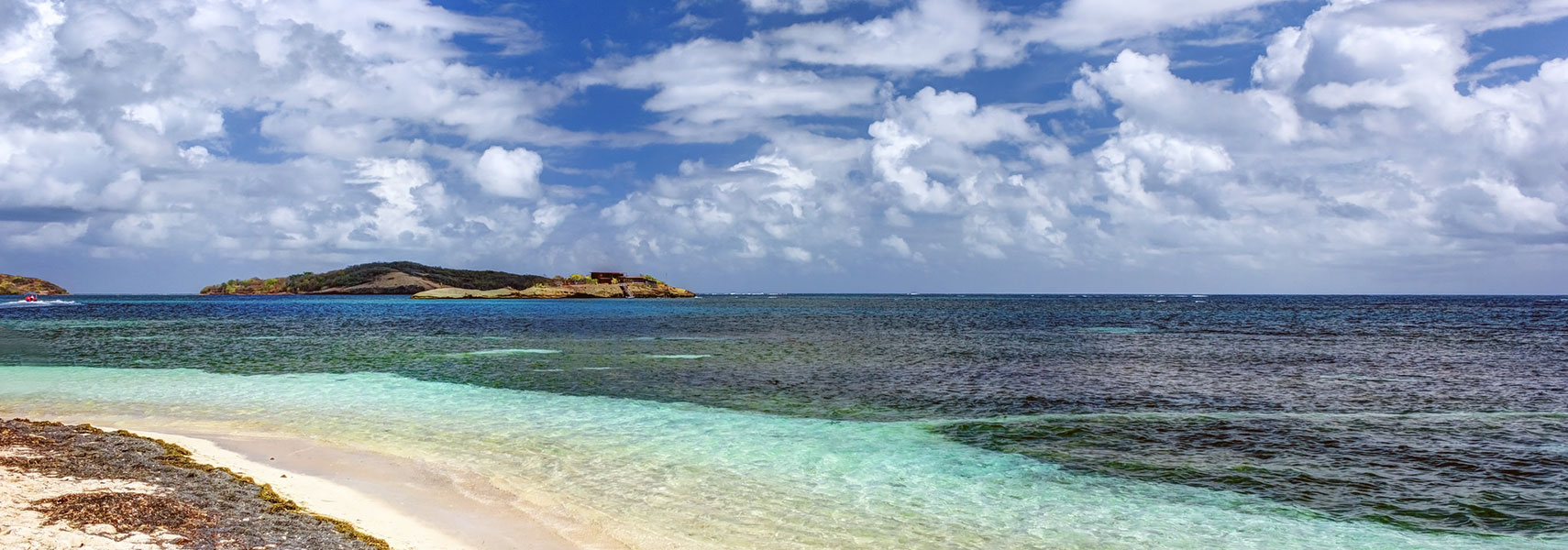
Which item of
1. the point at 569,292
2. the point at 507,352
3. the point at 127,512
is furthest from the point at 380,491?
the point at 569,292

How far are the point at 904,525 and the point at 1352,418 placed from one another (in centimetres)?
1587

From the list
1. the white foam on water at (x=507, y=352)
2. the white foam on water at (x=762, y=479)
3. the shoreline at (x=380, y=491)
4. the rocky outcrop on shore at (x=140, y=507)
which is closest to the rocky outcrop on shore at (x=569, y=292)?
the white foam on water at (x=507, y=352)

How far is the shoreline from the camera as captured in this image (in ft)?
34.1

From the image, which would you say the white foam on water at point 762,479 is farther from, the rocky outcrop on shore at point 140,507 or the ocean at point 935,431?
the rocky outcrop on shore at point 140,507

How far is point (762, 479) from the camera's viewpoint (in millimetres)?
14039

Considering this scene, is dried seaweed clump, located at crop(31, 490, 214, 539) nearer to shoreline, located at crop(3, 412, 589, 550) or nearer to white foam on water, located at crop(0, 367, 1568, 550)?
shoreline, located at crop(3, 412, 589, 550)

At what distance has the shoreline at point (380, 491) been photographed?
10.4 metres

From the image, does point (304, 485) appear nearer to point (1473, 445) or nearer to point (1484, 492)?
point (1484, 492)

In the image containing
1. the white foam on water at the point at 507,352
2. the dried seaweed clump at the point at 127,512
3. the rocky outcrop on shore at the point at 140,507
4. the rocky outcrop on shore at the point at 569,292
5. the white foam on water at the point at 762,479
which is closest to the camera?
the rocky outcrop on shore at the point at 140,507

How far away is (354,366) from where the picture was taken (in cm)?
3306

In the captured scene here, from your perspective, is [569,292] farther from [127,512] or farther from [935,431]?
[127,512]

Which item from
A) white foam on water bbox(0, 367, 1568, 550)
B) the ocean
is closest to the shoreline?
white foam on water bbox(0, 367, 1568, 550)

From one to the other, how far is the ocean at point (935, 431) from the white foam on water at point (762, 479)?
0.07 meters

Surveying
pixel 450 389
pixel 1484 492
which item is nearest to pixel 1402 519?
pixel 1484 492
